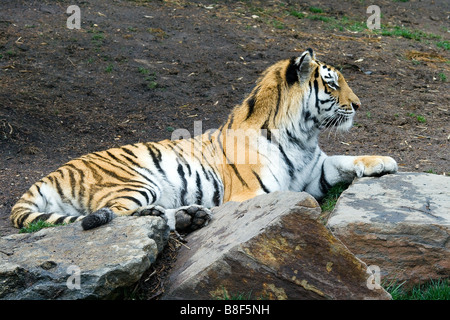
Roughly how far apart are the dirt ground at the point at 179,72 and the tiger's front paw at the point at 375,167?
1.24 meters

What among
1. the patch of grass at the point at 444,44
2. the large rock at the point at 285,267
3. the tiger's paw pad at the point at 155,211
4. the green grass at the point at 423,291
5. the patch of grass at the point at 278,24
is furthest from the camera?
the patch of grass at the point at 278,24

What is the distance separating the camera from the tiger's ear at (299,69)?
552 centimetres

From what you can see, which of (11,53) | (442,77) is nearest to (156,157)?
(11,53)

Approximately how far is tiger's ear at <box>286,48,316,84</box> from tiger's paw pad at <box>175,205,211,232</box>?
209 cm

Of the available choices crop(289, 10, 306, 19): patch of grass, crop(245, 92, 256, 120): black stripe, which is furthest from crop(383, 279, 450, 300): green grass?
crop(289, 10, 306, 19): patch of grass

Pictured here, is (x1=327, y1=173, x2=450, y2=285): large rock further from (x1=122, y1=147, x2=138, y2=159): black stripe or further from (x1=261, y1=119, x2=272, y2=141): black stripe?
(x1=122, y1=147, x2=138, y2=159): black stripe

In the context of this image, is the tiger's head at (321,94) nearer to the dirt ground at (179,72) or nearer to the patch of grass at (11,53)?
the dirt ground at (179,72)

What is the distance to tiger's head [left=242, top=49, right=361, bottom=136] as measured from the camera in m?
5.62

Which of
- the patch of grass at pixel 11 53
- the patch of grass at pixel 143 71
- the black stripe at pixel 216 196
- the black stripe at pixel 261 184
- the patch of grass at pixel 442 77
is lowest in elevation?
the black stripe at pixel 216 196

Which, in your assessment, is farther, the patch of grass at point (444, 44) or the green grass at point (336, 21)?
the green grass at point (336, 21)

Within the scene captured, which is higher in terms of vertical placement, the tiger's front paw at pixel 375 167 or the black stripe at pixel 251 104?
the black stripe at pixel 251 104

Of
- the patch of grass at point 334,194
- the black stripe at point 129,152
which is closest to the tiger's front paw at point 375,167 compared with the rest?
the patch of grass at point 334,194

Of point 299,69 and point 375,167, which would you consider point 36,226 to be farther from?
point 375,167

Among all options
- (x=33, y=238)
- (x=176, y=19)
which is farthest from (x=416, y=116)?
(x=33, y=238)
